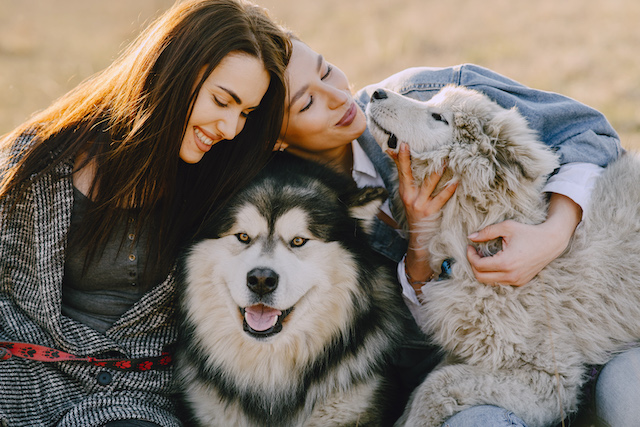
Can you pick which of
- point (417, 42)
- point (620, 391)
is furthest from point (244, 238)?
point (417, 42)

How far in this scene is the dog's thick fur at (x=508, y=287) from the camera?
2158 millimetres

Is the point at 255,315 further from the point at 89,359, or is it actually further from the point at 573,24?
the point at 573,24

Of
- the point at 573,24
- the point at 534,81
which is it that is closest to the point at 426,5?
the point at 573,24

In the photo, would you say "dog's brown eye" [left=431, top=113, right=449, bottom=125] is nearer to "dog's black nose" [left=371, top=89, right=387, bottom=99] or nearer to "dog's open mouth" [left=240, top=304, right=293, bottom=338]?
"dog's black nose" [left=371, top=89, right=387, bottom=99]

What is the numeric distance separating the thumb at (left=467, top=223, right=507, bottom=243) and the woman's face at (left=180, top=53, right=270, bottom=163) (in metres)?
1.13

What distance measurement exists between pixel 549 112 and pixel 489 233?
2.49 ft

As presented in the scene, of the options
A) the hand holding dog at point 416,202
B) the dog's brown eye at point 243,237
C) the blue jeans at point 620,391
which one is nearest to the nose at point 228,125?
the dog's brown eye at point 243,237

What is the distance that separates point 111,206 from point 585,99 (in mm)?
6092

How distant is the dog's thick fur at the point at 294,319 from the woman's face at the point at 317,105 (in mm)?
351

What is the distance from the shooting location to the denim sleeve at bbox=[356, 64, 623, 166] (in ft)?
8.58

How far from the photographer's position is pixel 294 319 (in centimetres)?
228

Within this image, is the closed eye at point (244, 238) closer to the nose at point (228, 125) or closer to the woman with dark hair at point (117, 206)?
the woman with dark hair at point (117, 206)

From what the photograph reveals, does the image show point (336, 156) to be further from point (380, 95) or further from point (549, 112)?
point (549, 112)

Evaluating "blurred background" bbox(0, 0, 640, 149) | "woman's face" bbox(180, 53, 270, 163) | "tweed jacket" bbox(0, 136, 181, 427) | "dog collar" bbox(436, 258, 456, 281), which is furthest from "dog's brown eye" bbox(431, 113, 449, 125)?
"blurred background" bbox(0, 0, 640, 149)
